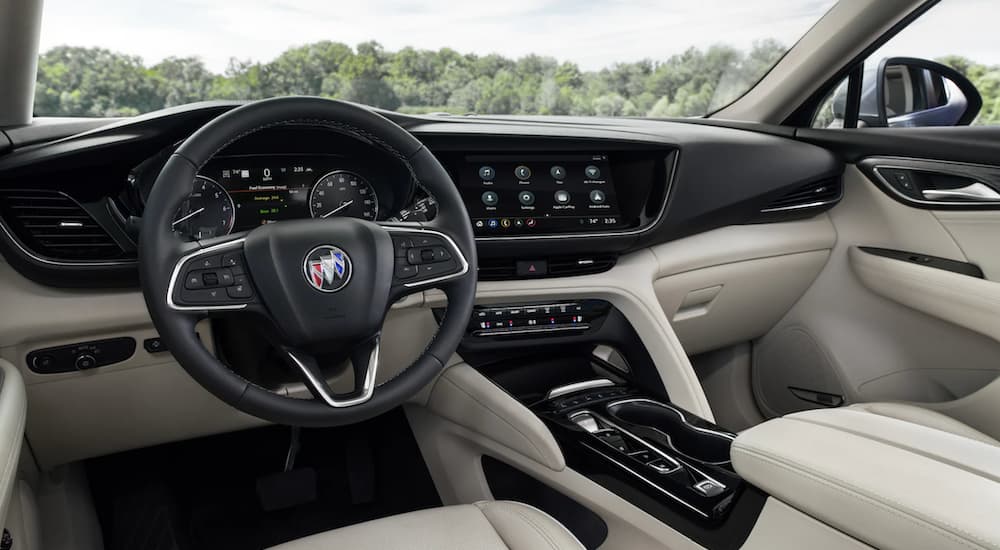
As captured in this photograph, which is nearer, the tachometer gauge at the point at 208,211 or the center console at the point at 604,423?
the center console at the point at 604,423

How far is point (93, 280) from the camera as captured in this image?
1.34 m

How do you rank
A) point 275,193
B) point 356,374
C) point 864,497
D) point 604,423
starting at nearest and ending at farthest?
point 864,497 → point 356,374 → point 275,193 → point 604,423

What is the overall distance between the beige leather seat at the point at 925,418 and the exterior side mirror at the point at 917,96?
2.93ft

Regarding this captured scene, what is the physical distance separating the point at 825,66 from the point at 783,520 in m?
1.59

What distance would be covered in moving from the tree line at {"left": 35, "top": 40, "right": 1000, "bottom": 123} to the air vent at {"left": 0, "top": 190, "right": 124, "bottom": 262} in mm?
275

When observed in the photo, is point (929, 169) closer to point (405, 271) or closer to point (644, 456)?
point (644, 456)

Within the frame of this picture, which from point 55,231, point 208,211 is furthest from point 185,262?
point 55,231

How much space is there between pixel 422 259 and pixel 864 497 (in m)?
0.73

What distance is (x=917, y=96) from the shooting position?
2141 millimetres

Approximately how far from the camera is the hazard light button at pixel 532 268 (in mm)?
1701

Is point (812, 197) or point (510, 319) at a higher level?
point (812, 197)

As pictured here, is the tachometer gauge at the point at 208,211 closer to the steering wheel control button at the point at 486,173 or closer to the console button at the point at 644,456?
the steering wheel control button at the point at 486,173

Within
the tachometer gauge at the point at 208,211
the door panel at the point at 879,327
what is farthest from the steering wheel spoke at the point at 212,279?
the door panel at the point at 879,327

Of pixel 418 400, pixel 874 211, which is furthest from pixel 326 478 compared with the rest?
pixel 874 211
